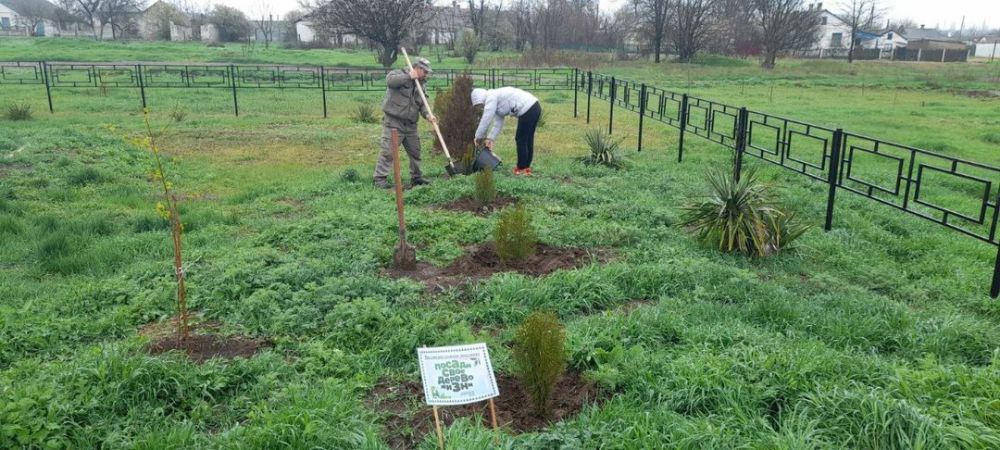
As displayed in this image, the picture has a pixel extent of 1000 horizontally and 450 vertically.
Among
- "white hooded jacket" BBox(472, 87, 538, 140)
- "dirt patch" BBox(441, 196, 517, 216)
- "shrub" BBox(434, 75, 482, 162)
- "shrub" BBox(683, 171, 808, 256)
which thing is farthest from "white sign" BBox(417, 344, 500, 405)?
"shrub" BBox(434, 75, 482, 162)

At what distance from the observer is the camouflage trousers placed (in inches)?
341

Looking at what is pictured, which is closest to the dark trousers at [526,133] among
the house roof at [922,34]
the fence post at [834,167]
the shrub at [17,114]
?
the fence post at [834,167]

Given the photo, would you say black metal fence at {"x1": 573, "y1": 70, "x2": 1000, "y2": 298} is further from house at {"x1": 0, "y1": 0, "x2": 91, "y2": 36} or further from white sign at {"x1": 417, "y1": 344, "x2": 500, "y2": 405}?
house at {"x1": 0, "y1": 0, "x2": 91, "y2": 36}

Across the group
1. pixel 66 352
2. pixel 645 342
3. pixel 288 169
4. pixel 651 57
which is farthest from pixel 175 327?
pixel 651 57

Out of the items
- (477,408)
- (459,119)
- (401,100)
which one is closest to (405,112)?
(401,100)

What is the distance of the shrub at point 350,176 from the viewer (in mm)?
8919

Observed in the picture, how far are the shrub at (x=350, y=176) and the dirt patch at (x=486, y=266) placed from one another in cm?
347

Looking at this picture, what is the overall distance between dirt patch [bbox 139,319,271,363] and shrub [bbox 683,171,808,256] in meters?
3.67

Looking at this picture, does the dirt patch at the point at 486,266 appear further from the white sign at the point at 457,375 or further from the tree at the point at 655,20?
the tree at the point at 655,20

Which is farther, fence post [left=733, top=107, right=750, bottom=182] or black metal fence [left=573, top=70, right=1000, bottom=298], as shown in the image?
fence post [left=733, top=107, right=750, bottom=182]

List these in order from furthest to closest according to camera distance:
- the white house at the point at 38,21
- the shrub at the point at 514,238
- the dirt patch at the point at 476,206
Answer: the white house at the point at 38,21 → the dirt patch at the point at 476,206 → the shrub at the point at 514,238

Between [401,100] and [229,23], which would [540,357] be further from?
[229,23]

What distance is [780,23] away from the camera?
41969mm

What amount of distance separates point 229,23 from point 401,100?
181ft
